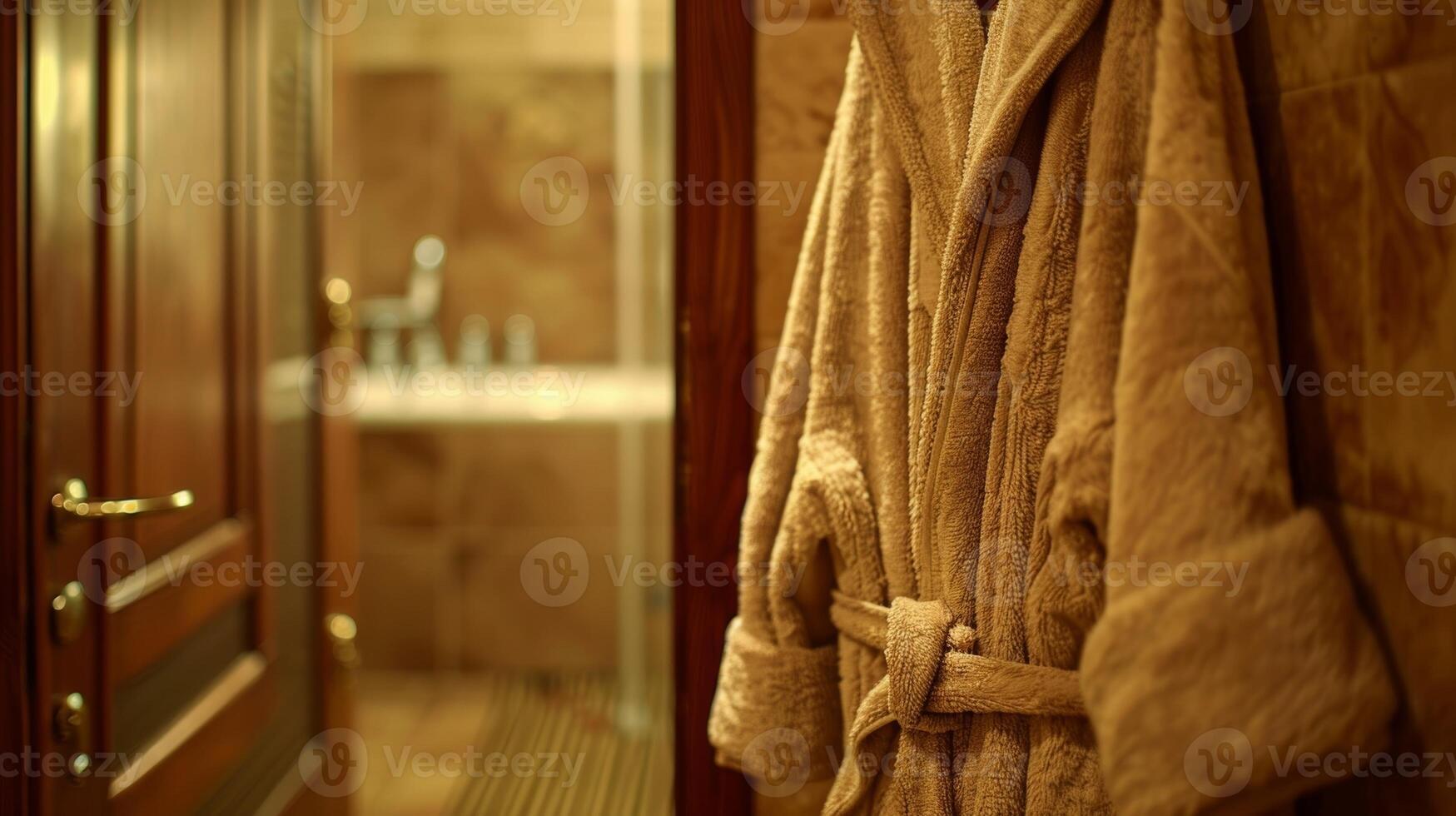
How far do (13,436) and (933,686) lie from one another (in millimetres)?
807

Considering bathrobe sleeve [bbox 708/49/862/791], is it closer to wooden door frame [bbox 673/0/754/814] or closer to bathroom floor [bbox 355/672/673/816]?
wooden door frame [bbox 673/0/754/814]

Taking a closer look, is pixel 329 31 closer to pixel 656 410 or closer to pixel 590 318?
pixel 656 410

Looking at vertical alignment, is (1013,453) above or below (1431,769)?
above

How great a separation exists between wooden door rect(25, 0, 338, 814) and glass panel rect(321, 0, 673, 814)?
0.71m

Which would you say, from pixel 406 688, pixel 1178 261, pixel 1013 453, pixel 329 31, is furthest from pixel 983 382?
pixel 406 688

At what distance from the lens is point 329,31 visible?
162cm

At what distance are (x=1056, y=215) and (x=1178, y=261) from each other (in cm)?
11

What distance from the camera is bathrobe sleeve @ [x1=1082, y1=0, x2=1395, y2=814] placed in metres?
0.53

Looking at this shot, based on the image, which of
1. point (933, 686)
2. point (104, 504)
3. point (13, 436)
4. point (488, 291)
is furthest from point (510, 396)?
point (933, 686)

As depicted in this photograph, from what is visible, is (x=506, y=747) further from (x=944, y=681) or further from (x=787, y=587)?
(x=944, y=681)

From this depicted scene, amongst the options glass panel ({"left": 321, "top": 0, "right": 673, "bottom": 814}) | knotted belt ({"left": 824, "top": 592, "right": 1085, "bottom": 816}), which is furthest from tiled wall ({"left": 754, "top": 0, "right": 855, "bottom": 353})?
glass panel ({"left": 321, "top": 0, "right": 673, "bottom": 814})

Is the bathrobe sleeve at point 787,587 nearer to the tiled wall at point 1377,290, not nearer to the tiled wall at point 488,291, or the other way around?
the tiled wall at point 1377,290

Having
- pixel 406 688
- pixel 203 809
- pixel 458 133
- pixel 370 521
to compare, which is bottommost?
pixel 406 688

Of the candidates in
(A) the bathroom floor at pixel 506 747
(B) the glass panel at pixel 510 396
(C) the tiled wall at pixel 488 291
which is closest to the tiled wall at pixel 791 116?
(B) the glass panel at pixel 510 396
